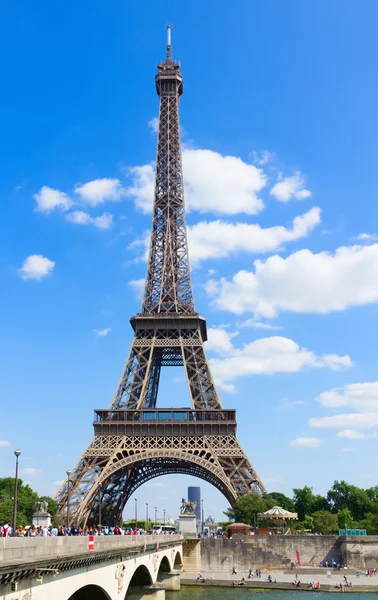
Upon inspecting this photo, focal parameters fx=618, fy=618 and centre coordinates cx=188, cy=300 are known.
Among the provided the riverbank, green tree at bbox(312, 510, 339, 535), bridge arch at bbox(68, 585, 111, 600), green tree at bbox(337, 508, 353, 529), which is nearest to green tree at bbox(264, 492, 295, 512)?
green tree at bbox(337, 508, 353, 529)

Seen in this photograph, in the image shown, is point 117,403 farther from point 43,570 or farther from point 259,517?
point 43,570

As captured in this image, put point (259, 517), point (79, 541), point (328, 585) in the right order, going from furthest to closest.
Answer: point (259, 517) < point (328, 585) < point (79, 541)

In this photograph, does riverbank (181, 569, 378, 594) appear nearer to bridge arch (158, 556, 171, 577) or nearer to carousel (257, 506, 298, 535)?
bridge arch (158, 556, 171, 577)

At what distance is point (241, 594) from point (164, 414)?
2607cm

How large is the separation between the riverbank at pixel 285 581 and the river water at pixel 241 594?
0.95 metres

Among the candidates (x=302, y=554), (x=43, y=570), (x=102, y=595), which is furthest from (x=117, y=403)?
(x=43, y=570)

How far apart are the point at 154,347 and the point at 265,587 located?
111 ft

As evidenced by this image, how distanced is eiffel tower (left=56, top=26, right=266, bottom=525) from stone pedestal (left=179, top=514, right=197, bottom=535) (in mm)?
5006

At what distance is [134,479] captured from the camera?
265ft

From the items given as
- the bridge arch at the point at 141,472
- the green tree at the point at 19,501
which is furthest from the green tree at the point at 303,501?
the green tree at the point at 19,501

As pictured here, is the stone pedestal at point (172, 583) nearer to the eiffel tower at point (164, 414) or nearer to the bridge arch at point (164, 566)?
the bridge arch at point (164, 566)

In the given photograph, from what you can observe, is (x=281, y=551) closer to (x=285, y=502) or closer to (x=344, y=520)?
(x=344, y=520)

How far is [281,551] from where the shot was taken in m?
64.0

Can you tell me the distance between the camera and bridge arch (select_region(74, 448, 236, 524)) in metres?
65.9
